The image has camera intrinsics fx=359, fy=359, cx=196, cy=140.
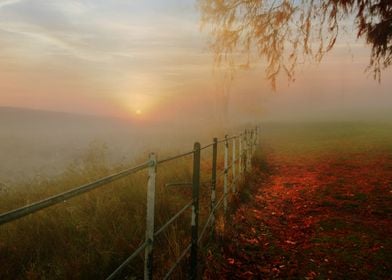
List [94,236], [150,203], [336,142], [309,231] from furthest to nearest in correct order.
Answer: [336,142] → [309,231] → [94,236] → [150,203]

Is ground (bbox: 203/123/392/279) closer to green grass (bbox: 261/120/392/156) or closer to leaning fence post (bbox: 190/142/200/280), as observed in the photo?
leaning fence post (bbox: 190/142/200/280)

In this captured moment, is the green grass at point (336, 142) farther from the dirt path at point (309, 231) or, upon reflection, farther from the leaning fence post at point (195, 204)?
the leaning fence post at point (195, 204)

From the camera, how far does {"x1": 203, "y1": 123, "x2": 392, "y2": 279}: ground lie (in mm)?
5559

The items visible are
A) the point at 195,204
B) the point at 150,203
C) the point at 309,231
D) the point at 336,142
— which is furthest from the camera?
the point at 336,142

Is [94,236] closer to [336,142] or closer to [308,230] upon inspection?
[308,230]

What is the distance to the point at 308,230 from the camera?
7500 millimetres

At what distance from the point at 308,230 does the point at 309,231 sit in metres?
0.07

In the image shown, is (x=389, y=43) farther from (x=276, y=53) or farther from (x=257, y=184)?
(x=257, y=184)

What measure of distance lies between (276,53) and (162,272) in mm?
6071

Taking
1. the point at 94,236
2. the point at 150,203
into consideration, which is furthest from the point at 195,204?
the point at 94,236

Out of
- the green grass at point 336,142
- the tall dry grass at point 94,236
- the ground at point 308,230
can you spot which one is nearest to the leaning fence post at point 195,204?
the tall dry grass at point 94,236

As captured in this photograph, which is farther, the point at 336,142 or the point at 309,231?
the point at 336,142

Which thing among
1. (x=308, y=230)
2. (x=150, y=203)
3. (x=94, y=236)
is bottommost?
(x=308, y=230)

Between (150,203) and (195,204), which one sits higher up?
(150,203)
